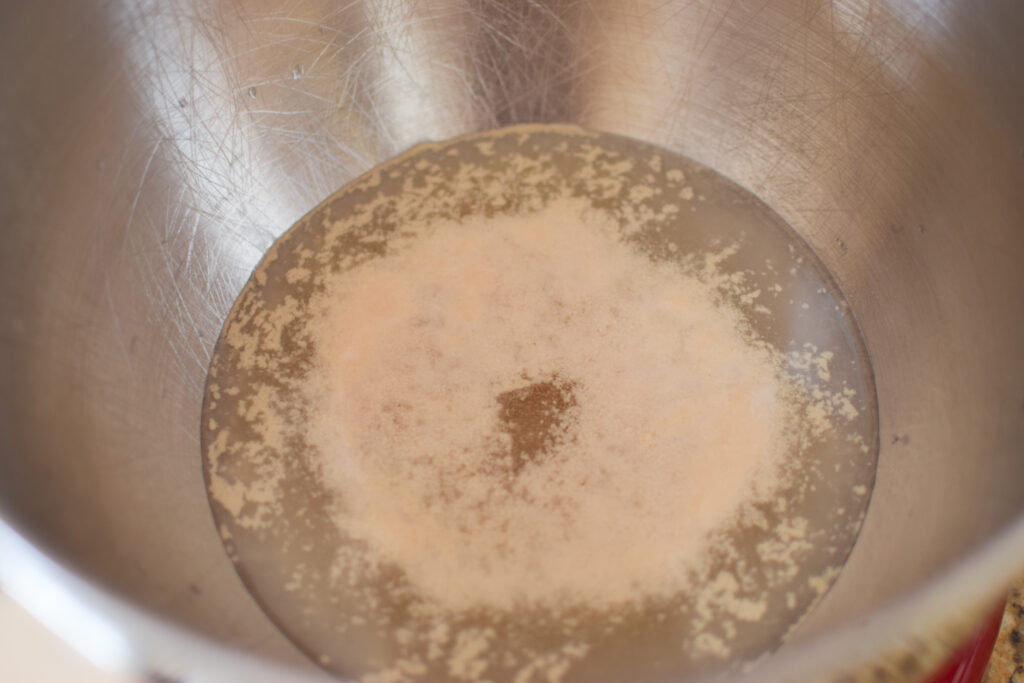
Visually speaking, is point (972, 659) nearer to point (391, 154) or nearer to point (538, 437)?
point (538, 437)

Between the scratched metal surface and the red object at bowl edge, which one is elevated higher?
the scratched metal surface

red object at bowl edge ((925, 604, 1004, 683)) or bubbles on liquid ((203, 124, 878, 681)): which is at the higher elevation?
bubbles on liquid ((203, 124, 878, 681))

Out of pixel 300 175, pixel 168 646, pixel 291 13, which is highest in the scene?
pixel 291 13

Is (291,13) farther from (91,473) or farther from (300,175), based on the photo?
(91,473)

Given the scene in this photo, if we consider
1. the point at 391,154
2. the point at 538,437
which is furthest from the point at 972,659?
the point at 391,154

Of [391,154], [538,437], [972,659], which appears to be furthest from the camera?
[391,154]

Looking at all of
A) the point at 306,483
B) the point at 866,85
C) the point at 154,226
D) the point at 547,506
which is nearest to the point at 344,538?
the point at 306,483

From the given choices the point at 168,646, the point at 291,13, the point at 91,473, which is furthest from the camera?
the point at 291,13

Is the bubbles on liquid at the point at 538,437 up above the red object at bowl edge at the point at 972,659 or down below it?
above
